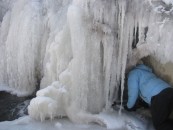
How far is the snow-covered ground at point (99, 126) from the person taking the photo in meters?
5.08

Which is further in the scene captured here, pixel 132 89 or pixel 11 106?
pixel 11 106

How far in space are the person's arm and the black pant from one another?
0.37 m

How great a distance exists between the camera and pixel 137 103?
5391mm

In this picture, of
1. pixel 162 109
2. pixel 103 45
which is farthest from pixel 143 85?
pixel 103 45

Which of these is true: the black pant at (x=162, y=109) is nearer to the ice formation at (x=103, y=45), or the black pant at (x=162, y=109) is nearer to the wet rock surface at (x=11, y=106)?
the ice formation at (x=103, y=45)

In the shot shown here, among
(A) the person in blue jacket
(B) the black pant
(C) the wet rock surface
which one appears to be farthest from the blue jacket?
(C) the wet rock surface

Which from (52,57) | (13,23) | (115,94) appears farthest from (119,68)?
(13,23)

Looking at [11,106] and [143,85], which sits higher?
[143,85]

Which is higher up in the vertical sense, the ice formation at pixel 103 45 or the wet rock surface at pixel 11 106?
the ice formation at pixel 103 45

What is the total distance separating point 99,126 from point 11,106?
1.83 metres

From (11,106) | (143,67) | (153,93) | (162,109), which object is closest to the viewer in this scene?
(162,109)

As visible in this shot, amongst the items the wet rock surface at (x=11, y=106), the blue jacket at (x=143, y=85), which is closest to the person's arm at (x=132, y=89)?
the blue jacket at (x=143, y=85)

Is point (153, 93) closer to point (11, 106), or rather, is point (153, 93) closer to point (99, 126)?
point (99, 126)

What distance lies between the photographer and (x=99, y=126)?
516 centimetres
